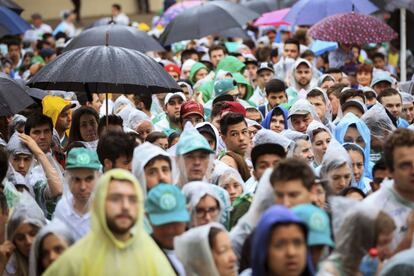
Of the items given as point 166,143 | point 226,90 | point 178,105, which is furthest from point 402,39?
point 166,143

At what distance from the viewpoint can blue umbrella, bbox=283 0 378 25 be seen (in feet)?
58.1

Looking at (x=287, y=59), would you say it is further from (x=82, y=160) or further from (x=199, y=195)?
(x=199, y=195)

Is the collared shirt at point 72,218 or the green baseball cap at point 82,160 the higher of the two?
the green baseball cap at point 82,160

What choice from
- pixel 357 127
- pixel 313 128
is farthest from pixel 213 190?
pixel 357 127

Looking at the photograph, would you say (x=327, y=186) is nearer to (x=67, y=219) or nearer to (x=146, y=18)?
(x=67, y=219)

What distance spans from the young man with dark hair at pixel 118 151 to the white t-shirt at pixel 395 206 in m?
2.07

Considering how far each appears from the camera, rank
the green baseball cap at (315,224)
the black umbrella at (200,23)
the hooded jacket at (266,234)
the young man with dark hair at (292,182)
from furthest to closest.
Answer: the black umbrella at (200,23), the young man with dark hair at (292,182), the green baseball cap at (315,224), the hooded jacket at (266,234)

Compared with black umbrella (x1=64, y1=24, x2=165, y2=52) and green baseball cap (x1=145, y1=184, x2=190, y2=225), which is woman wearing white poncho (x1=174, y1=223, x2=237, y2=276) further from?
black umbrella (x1=64, y1=24, x2=165, y2=52)

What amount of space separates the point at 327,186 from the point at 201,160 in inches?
49.2

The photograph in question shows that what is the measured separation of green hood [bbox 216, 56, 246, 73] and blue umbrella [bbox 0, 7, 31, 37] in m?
2.89

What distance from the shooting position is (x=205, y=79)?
53.4 ft

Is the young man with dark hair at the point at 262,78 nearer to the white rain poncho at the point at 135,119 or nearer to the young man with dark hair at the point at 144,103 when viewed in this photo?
the young man with dark hair at the point at 144,103

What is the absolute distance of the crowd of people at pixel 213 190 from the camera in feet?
22.1

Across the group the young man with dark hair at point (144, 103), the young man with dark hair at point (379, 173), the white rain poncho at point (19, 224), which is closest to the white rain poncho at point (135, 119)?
the young man with dark hair at point (144, 103)
